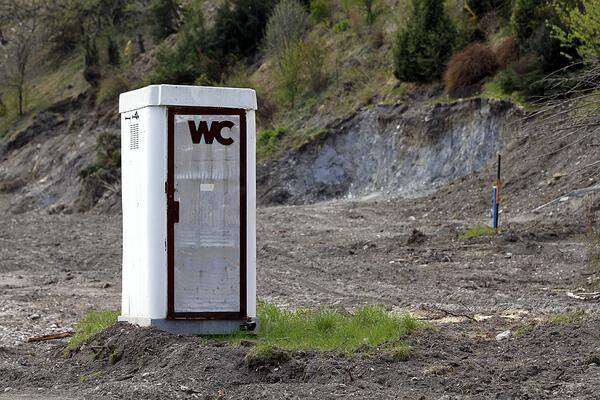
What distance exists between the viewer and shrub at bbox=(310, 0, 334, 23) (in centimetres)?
4623

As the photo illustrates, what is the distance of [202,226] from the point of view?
10766 millimetres

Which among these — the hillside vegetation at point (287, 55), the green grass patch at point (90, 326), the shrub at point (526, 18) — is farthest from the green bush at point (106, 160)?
the green grass patch at point (90, 326)

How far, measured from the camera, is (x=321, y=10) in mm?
46500

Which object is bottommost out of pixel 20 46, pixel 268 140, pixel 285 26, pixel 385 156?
pixel 385 156

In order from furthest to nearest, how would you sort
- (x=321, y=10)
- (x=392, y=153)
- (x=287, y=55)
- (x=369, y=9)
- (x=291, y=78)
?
(x=321, y=10) < (x=369, y=9) < (x=287, y=55) < (x=291, y=78) < (x=392, y=153)

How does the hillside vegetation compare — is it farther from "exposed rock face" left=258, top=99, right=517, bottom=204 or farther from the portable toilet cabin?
the portable toilet cabin

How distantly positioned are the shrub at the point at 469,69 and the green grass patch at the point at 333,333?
2140 centimetres

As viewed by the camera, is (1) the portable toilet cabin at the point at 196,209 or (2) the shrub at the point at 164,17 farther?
(2) the shrub at the point at 164,17

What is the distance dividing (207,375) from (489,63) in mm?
24339

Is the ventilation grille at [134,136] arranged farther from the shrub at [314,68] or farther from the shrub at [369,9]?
Result: the shrub at [369,9]

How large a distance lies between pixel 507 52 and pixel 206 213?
874 inches

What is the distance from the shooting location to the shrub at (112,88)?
173ft

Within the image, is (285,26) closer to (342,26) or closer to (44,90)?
(342,26)

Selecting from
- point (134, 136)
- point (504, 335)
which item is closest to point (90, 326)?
point (134, 136)
